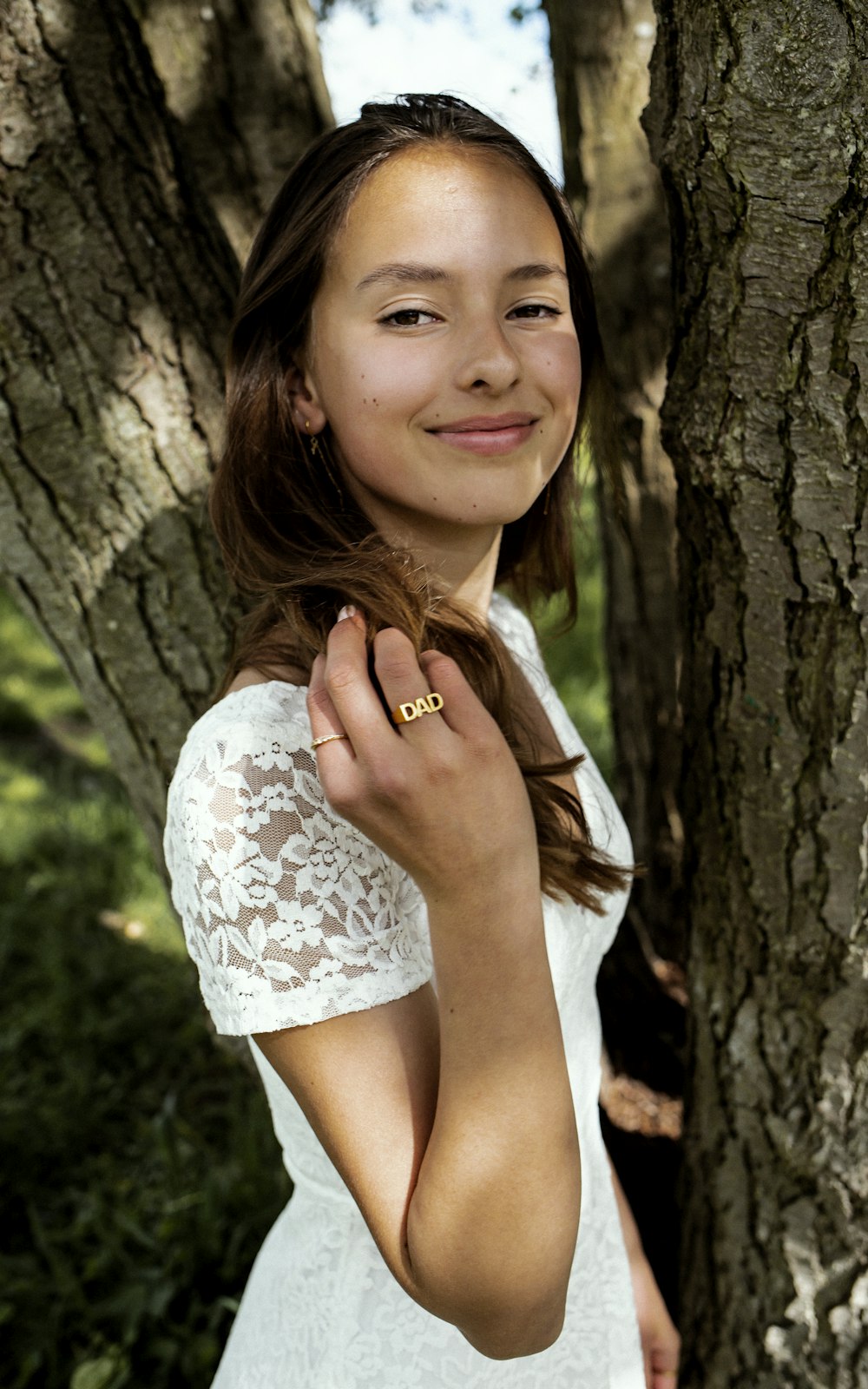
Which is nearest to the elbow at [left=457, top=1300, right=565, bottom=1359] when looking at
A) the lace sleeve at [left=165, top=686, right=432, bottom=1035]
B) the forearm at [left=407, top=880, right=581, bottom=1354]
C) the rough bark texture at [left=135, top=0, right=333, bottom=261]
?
the forearm at [left=407, top=880, right=581, bottom=1354]

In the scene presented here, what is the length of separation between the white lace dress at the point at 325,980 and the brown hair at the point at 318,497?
13 cm

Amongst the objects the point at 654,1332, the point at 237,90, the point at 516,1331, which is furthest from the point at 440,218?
the point at 654,1332

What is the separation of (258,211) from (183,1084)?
8.23 ft

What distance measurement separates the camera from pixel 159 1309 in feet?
8.31

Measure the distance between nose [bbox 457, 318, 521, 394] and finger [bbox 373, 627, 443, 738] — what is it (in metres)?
0.43

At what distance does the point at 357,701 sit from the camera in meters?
1.19

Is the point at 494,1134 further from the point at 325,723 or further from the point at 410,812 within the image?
the point at 325,723

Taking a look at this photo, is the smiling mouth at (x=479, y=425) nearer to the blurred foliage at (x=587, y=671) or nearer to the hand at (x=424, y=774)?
the hand at (x=424, y=774)

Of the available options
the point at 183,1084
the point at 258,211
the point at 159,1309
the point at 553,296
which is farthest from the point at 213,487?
the point at 183,1084

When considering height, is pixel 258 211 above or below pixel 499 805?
above

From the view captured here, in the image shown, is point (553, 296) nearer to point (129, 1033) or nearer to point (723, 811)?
point (723, 811)

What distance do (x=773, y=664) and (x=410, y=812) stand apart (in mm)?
710

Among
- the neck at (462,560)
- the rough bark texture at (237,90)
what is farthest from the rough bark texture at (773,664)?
the rough bark texture at (237,90)

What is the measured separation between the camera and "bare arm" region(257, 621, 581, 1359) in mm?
1177
